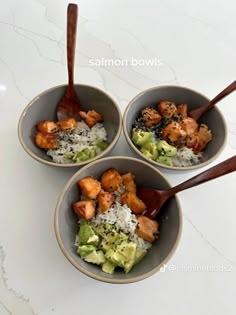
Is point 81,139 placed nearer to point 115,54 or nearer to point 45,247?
point 45,247

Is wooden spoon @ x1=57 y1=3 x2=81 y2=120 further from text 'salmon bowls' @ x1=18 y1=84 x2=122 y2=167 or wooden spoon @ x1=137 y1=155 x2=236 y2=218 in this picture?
wooden spoon @ x1=137 y1=155 x2=236 y2=218

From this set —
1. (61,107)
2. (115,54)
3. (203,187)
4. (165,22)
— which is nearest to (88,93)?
(61,107)

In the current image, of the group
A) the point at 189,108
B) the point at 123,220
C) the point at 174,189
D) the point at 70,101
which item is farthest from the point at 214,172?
the point at 70,101

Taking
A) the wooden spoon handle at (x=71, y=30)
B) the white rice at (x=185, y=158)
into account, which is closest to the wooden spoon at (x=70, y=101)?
the wooden spoon handle at (x=71, y=30)

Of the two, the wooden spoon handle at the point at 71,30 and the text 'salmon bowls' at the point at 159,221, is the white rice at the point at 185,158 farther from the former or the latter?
the wooden spoon handle at the point at 71,30

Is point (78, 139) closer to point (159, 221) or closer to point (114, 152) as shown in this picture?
point (114, 152)

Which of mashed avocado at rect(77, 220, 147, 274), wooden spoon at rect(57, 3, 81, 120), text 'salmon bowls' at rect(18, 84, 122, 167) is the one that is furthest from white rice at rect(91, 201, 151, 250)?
wooden spoon at rect(57, 3, 81, 120)
